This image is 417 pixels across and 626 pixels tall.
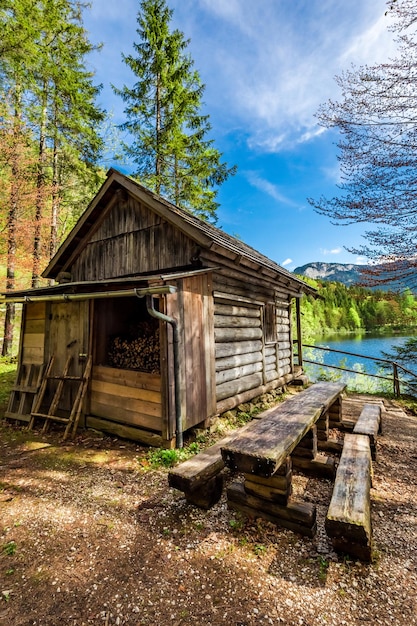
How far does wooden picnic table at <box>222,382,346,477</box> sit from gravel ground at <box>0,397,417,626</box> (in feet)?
2.64

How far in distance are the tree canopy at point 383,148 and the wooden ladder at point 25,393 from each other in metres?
9.00

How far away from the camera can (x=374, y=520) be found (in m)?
3.13

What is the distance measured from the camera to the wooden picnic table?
8.30ft

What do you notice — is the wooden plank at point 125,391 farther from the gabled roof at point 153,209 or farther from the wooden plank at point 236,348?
the gabled roof at point 153,209

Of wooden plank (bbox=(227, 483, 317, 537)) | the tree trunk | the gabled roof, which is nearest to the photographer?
wooden plank (bbox=(227, 483, 317, 537))

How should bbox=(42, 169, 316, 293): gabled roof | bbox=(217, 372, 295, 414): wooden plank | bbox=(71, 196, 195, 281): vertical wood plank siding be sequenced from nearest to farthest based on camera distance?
bbox=(42, 169, 316, 293): gabled roof < bbox=(217, 372, 295, 414): wooden plank < bbox=(71, 196, 195, 281): vertical wood plank siding

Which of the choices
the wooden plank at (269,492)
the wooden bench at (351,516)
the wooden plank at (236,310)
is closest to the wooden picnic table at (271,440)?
the wooden plank at (269,492)

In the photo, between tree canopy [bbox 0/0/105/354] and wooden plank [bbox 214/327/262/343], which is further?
tree canopy [bbox 0/0/105/354]

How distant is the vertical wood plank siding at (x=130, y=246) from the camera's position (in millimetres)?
6492

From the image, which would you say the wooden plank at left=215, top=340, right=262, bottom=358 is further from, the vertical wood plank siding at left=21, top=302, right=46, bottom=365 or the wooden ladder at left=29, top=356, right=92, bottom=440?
the vertical wood plank siding at left=21, top=302, right=46, bottom=365

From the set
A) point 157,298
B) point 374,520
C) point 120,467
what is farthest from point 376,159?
point 120,467

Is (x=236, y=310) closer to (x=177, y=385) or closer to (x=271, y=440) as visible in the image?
(x=177, y=385)

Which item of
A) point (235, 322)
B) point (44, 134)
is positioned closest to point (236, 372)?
point (235, 322)

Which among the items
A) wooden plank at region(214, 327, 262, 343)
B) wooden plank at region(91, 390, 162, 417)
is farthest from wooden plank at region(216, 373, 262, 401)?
wooden plank at region(91, 390, 162, 417)
